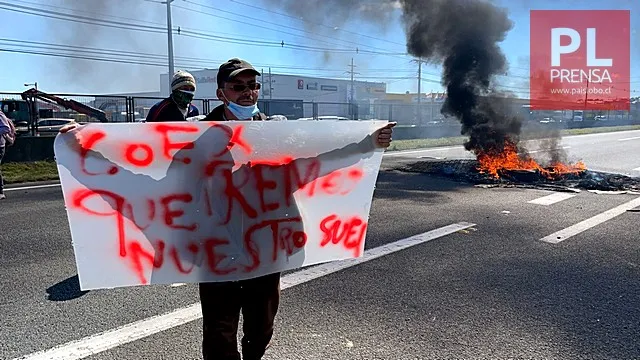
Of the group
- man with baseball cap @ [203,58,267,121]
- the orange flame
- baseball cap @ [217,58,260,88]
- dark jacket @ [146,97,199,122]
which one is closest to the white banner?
man with baseball cap @ [203,58,267,121]

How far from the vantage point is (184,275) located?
88.6 inches

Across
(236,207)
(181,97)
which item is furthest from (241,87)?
(181,97)

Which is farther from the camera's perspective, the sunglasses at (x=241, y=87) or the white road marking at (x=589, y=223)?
the white road marking at (x=589, y=223)

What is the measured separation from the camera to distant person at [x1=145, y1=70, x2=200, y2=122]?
12.8ft

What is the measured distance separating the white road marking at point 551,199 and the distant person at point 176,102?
6.13 metres

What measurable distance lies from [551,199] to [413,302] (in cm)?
577

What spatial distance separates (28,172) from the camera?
1091 centimetres

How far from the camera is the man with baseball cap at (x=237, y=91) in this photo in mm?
2246

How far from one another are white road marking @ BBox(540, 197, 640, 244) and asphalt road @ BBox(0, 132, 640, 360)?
0.06m

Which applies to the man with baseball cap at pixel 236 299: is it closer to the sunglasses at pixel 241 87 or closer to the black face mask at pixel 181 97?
the sunglasses at pixel 241 87

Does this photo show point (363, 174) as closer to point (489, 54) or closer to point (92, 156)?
point (92, 156)

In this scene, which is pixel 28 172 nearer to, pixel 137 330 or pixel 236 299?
pixel 137 330

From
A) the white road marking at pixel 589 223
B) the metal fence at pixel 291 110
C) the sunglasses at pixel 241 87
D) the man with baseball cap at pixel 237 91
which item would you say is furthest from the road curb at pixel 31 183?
the white road marking at pixel 589 223

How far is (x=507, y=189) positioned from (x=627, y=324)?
21.0 feet
